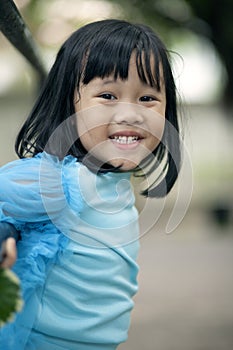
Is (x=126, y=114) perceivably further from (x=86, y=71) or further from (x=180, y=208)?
(x=180, y=208)

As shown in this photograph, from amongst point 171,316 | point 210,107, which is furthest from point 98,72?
point 210,107

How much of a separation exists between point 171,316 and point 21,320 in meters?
3.08

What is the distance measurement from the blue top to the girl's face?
66 mm

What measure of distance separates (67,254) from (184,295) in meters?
3.77

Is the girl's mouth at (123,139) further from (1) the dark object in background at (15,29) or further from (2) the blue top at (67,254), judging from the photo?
(1) the dark object in background at (15,29)

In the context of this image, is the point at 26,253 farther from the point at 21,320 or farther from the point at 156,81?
the point at 156,81

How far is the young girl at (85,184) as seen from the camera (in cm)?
153

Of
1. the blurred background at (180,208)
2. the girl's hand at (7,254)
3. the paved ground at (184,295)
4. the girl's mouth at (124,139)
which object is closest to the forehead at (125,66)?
the girl's mouth at (124,139)

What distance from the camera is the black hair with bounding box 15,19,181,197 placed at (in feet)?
5.30

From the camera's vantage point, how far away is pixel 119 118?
1.58m

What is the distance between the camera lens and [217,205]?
33.4ft

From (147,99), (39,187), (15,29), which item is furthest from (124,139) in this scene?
(15,29)

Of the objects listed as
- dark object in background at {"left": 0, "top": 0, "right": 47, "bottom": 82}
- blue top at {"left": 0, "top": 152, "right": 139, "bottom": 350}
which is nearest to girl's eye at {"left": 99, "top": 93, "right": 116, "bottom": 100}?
blue top at {"left": 0, "top": 152, "right": 139, "bottom": 350}

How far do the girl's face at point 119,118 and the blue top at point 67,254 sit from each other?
0.07m
